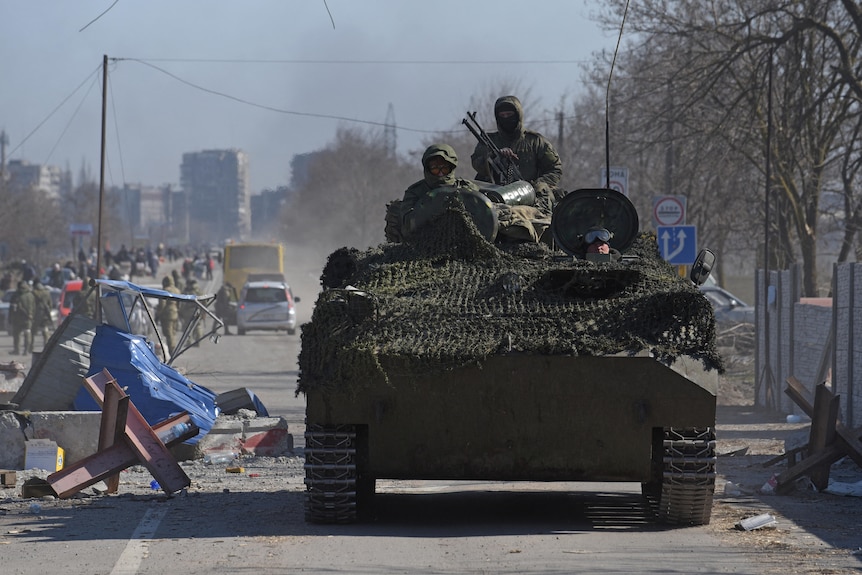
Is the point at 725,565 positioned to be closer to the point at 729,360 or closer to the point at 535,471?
the point at 535,471

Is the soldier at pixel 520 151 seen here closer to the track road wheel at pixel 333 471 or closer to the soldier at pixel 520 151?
the soldier at pixel 520 151

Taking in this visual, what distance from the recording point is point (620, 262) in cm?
974

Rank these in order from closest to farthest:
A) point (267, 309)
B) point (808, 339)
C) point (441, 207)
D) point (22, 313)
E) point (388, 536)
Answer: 1. point (388, 536)
2. point (441, 207)
3. point (808, 339)
4. point (22, 313)
5. point (267, 309)

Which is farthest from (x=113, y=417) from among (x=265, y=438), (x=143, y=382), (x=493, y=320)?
(x=493, y=320)

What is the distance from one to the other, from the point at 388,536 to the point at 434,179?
312cm

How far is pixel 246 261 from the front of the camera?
54875 millimetres

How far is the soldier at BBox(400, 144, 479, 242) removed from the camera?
34.9 feet

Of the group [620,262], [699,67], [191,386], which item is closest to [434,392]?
[620,262]

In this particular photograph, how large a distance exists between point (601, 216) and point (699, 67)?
599 inches

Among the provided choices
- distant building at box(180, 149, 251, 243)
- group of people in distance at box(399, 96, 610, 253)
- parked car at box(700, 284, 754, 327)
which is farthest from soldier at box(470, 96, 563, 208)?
distant building at box(180, 149, 251, 243)

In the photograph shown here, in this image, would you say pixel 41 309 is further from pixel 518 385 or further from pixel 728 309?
pixel 518 385

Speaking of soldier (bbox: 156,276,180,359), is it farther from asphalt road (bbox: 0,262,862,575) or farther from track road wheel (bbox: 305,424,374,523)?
track road wheel (bbox: 305,424,374,523)

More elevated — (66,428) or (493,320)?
(493,320)

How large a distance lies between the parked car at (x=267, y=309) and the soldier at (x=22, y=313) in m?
7.78
